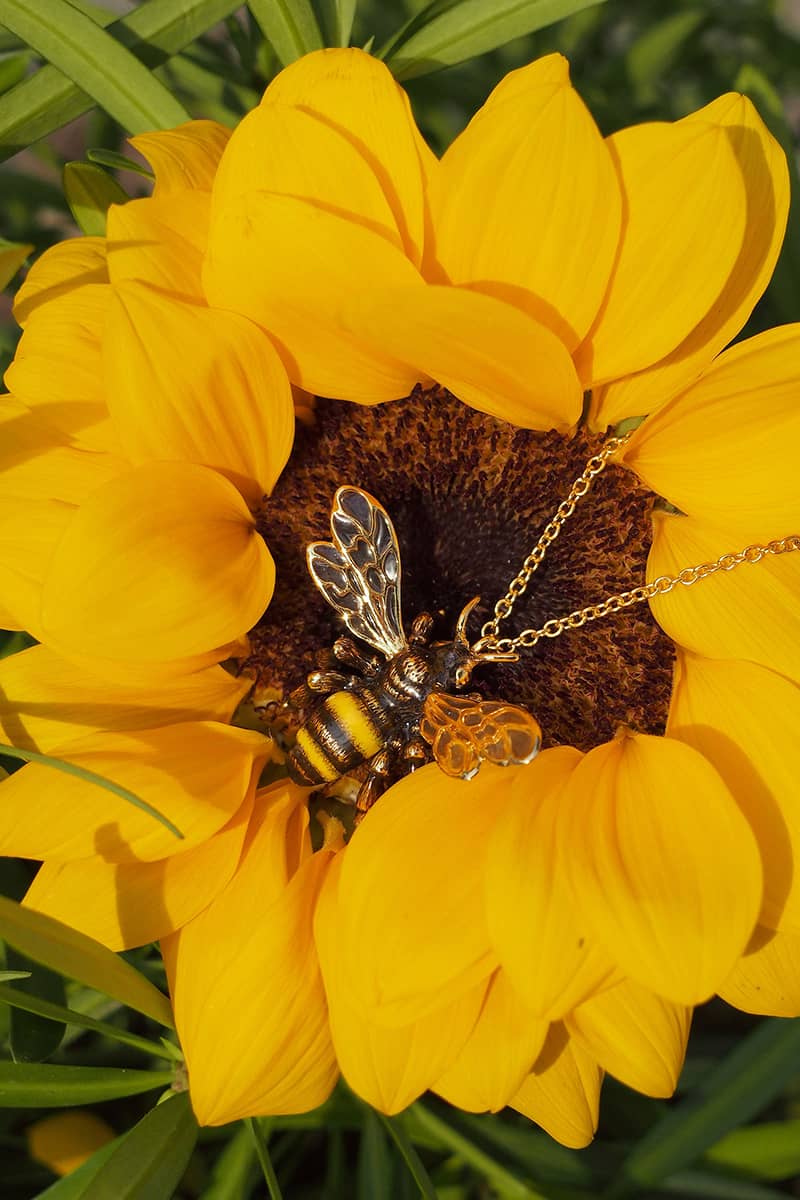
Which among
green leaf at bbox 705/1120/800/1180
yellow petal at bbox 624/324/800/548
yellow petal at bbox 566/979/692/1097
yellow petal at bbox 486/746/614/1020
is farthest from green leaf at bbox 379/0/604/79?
green leaf at bbox 705/1120/800/1180

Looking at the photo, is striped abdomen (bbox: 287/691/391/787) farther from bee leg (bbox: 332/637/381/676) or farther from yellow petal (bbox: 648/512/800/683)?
yellow petal (bbox: 648/512/800/683)

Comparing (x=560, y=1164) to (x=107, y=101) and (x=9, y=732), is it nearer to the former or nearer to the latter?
(x=9, y=732)

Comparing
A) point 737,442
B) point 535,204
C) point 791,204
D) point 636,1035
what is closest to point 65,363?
point 535,204

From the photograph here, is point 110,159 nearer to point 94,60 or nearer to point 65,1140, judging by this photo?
point 94,60

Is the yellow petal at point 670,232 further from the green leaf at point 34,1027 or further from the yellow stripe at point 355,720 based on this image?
the green leaf at point 34,1027

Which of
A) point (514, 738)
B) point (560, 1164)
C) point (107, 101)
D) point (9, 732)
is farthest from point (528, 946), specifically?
point (107, 101)

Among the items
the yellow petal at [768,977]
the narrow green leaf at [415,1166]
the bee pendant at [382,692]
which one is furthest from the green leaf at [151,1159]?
the yellow petal at [768,977]
